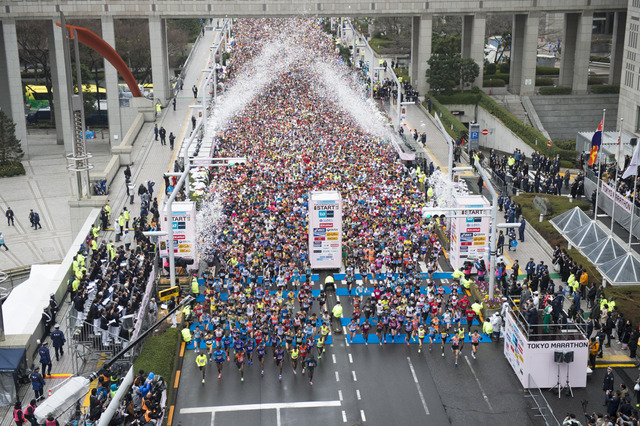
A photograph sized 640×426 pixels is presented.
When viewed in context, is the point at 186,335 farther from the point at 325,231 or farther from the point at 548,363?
the point at 548,363

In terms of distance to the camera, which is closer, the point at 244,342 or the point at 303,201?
the point at 244,342

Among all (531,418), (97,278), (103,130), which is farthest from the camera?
(103,130)

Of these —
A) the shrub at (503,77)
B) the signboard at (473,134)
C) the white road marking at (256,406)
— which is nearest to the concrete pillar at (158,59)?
the signboard at (473,134)

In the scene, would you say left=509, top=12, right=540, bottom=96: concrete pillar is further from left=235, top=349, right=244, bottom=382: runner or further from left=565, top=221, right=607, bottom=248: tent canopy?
left=235, top=349, right=244, bottom=382: runner

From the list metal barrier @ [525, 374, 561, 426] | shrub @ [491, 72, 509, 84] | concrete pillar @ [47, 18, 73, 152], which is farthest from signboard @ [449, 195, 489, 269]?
shrub @ [491, 72, 509, 84]

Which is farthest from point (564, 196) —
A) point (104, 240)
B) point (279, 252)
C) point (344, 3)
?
point (344, 3)

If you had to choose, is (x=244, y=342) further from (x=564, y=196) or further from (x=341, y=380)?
(x=564, y=196)

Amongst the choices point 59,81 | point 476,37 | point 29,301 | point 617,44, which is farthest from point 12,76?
point 617,44
